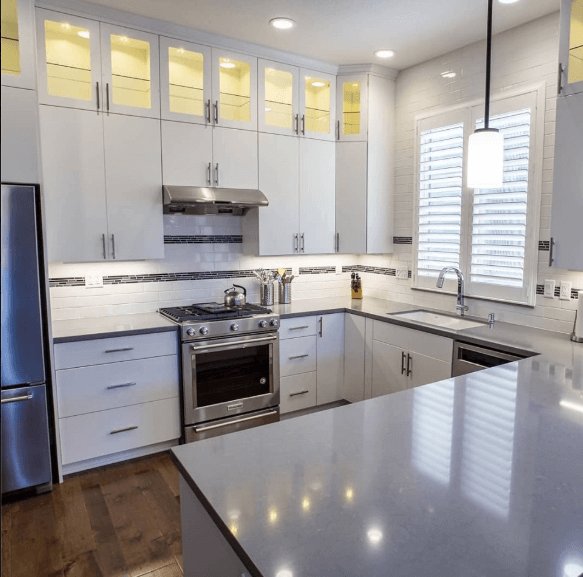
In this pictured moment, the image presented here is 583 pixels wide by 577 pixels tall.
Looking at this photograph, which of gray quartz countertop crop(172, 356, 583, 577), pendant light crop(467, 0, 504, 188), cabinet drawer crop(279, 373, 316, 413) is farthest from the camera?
cabinet drawer crop(279, 373, 316, 413)

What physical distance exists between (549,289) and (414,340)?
87 cm

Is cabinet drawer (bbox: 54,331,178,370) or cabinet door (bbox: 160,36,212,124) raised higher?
cabinet door (bbox: 160,36,212,124)

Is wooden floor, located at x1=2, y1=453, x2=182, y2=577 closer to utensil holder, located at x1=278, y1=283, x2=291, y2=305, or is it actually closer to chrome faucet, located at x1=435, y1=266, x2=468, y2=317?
utensil holder, located at x1=278, y1=283, x2=291, y2=305

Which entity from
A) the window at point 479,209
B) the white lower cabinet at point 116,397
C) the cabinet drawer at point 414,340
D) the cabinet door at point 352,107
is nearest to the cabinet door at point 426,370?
the cabinet drawer at point 414,340

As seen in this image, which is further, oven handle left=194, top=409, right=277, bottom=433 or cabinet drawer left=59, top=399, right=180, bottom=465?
oven handle left=194, top=409, right=277, bottom=433

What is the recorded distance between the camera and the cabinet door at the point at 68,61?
9.34ft

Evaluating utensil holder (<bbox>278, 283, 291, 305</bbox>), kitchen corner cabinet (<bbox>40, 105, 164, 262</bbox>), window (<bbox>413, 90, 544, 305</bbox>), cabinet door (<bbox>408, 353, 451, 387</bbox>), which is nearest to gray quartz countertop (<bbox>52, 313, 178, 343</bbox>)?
kitchen corner cabinet (<bbox>40, 105, 164, 262</bbox>)

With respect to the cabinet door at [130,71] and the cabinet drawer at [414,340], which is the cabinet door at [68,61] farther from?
the cabinet drawer at [414,340]

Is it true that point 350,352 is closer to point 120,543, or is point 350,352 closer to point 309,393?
point 309,393

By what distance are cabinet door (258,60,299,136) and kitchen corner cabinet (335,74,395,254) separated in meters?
0.42

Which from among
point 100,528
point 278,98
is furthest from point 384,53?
point 100,528

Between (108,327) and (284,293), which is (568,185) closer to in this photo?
(284,293)

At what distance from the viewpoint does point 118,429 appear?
3021 millimetres

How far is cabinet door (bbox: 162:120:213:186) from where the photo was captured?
10.8ft
